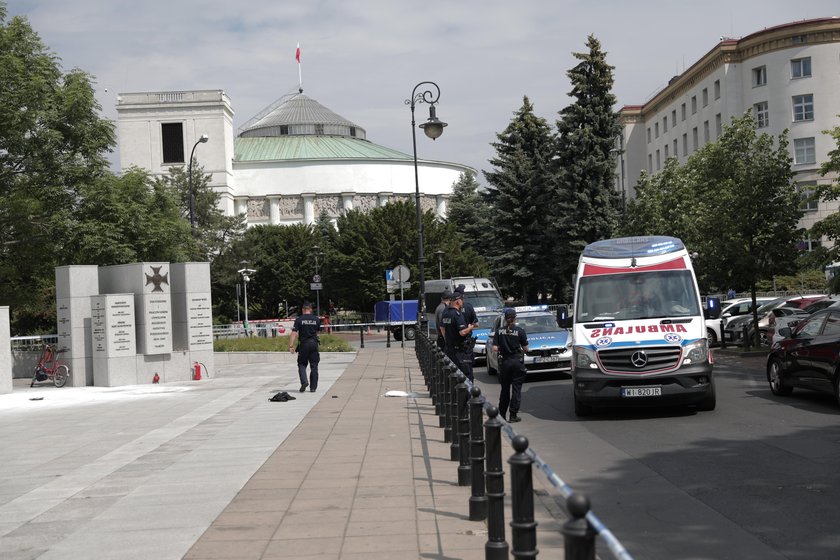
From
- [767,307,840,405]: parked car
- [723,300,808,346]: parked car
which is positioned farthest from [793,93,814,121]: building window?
[767,307,840,405]: parked car

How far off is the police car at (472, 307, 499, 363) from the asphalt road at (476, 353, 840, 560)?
10.7 meters

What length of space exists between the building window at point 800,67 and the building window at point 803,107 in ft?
4.29

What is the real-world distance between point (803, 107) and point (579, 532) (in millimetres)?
66167

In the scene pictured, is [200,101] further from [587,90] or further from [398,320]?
[587,90]

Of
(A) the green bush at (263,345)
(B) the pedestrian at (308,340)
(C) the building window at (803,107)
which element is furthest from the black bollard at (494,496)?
(C) the building window at (803,107)

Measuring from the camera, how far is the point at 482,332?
2834 centimetres

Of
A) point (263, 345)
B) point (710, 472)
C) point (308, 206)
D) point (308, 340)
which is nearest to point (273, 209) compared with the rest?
point (308, 206)

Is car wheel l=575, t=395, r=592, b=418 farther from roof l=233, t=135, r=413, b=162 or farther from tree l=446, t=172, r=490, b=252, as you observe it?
roof l=233, t=135, r=413, b=162

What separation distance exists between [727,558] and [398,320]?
58091 millimetres

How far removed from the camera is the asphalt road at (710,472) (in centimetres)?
722

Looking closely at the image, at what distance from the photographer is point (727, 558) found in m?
6.70

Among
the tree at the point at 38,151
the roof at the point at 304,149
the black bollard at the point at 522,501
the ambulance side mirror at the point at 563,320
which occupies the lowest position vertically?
the black bollard at the point at 522,501

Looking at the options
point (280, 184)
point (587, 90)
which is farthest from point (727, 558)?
point (280, 184)

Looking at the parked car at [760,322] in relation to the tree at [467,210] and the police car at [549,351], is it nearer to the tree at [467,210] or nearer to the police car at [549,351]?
the police car at [549,351]
